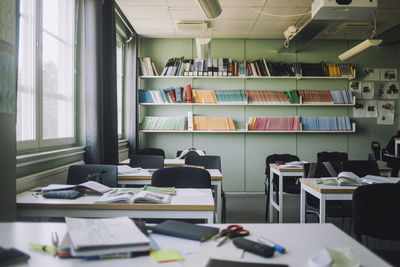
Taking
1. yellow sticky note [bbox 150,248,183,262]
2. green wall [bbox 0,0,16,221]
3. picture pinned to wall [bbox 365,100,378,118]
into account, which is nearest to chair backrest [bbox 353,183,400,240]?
yellow sticky note [bbox 150,248,183,262]

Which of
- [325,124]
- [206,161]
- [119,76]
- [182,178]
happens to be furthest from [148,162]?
[325,124]

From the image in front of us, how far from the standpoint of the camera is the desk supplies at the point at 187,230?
4.68 feet

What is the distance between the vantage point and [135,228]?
55.1 inches

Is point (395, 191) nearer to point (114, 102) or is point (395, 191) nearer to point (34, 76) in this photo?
point (34, 76)

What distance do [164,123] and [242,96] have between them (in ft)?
5.03

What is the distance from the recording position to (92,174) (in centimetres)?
295

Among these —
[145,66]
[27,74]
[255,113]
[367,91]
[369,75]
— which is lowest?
[255,113]

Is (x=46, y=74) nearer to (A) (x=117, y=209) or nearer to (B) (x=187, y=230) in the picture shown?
(A) (x=117, y=209)

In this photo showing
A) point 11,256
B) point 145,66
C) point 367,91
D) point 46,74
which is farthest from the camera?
point 367,91

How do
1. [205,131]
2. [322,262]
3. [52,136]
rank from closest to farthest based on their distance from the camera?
1. [322,262]
2. [52,136]
3. [205,131]

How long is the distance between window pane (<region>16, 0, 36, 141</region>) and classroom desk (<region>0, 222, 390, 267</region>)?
153 centimetres

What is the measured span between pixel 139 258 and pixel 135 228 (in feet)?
0.60

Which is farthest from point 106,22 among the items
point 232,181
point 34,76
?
point 232,181

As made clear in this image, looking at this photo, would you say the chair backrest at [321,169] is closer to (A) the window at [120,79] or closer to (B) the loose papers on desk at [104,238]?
(B) the loose papers on desk at [104,238]
